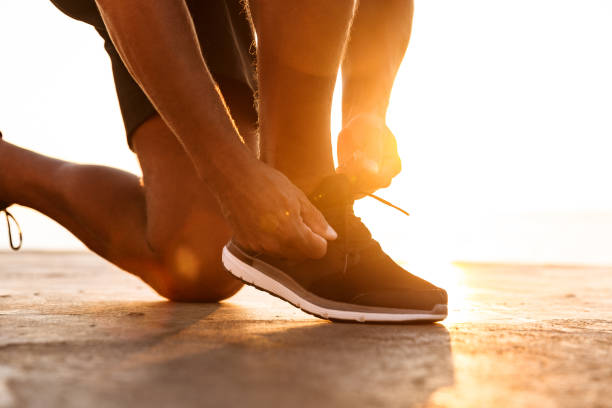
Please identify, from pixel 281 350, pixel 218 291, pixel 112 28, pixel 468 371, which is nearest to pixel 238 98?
pixel 218 291

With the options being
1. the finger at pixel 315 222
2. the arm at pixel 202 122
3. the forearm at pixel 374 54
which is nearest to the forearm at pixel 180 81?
the arm at pixel 202 122

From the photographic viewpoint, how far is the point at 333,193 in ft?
4.00

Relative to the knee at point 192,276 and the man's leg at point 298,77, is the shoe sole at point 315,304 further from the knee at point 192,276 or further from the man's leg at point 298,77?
the knee at point 192,276

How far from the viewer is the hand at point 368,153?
131 centimetres

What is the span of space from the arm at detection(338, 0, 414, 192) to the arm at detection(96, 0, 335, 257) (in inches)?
10.4

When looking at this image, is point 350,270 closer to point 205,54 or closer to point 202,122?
point 202,122

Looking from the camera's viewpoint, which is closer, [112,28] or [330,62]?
[112,28]

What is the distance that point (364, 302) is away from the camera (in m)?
1.14

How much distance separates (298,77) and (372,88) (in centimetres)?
34

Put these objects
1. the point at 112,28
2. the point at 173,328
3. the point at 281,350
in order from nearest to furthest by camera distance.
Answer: the point at 281,350 → the point at 173,328 → the point at 112,28

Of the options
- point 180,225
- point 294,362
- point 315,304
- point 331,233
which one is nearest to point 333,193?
point 331,233

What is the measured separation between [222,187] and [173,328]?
0.87 ft

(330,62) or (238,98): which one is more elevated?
(238,98)

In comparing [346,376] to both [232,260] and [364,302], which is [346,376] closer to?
[364,302]
